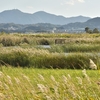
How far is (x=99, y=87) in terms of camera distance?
5.56m

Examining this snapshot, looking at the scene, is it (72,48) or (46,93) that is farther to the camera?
(72,48)

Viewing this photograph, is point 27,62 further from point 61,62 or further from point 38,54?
point 61,62

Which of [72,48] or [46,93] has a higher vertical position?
[46,93]

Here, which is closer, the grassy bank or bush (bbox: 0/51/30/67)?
the grassy bank

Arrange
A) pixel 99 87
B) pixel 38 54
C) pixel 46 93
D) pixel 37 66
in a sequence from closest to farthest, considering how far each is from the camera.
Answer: pixel 46 93 → pixel 99 87 → pixel 37 66 → pixel 38 54

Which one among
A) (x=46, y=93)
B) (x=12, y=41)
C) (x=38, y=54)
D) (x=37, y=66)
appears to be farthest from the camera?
(x=12, y=41)

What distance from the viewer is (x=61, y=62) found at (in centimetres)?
1859

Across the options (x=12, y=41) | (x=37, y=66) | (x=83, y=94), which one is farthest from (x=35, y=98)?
(x=12, y=41)

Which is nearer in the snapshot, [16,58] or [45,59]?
[45,59]

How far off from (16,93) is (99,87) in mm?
1456

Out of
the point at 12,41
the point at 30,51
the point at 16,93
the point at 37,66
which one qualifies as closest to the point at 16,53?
the point at 30,51

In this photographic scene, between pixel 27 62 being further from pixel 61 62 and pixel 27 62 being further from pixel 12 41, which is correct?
pixel 12 41

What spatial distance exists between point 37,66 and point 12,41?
80.6ft

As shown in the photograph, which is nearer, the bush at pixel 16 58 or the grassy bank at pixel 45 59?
the grassy bank at pixel 45 59
